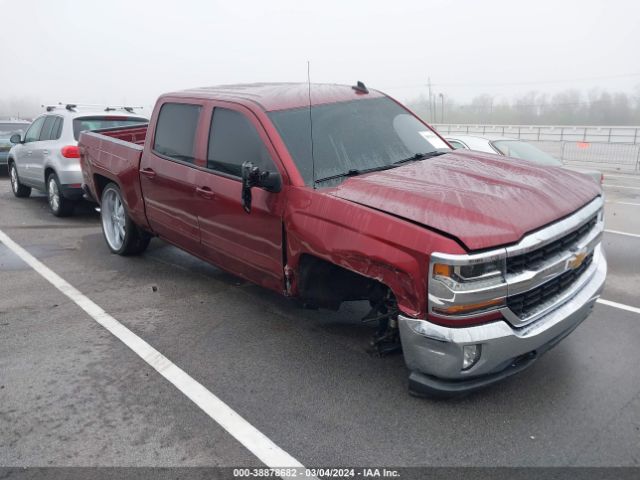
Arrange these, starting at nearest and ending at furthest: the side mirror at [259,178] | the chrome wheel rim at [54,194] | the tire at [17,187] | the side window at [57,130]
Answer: the side mirror at [259,178]
the side window at [57,130]
the chrome wheel rim at [54,194]
the tire at [17,187]

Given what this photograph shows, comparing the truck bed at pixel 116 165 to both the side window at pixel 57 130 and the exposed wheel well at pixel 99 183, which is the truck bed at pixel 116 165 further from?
the side window at pixel 57 130

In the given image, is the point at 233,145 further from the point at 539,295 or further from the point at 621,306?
the point at 621,306

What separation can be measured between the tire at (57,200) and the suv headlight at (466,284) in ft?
23.9

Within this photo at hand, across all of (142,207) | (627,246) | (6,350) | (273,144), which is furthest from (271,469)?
(627,246)

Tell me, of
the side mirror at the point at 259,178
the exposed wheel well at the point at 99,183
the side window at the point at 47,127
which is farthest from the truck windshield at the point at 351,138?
the side window at the point at 47,127

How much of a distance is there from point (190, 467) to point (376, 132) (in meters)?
2.85

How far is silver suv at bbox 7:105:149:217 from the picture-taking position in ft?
26.8

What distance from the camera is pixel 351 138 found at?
418 centimetres

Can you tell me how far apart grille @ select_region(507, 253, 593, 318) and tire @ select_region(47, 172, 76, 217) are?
7.50m

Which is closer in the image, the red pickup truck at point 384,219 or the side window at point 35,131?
the red pickup truck at point 384,219

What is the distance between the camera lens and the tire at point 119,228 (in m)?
6.21

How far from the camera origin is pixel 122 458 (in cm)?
288

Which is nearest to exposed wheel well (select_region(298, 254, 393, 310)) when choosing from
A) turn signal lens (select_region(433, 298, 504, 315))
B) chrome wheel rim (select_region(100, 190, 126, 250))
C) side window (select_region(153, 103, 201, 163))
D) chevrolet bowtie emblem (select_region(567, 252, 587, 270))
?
turn signal lens (select_region(433, 298, 504, 315))

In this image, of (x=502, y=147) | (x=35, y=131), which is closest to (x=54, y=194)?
(x=35, y=131)
